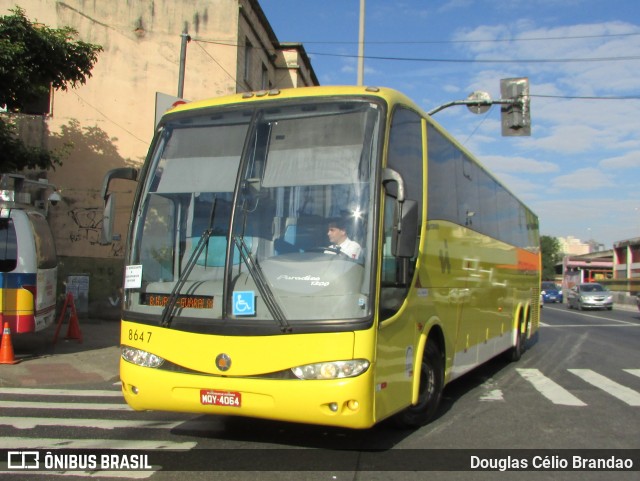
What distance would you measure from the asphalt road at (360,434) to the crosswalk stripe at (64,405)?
0.01 m

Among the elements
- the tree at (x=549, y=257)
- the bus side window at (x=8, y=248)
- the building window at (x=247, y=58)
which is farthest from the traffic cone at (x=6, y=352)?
the tree at (x=549, y=257)

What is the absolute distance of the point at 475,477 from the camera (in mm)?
4770

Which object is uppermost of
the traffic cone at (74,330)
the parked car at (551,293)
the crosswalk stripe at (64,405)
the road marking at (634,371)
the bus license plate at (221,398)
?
the bus license plate at (221,398)

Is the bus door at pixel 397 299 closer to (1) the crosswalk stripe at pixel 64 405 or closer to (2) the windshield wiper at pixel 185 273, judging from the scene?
(2) the windshield wiper at pixel 185 273

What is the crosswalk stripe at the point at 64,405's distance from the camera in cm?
717

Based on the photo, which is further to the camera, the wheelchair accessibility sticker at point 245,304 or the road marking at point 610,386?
the road marking at point 610,386

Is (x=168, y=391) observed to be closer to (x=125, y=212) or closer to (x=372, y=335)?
(x=372, y=335)

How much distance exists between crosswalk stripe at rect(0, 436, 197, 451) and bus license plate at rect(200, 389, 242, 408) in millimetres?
808

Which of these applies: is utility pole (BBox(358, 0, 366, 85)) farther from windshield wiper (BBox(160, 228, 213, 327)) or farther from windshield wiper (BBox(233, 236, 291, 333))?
windshield wiper (BBox(233, 236, 291, 333))

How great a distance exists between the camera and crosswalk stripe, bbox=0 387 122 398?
26.5 feet

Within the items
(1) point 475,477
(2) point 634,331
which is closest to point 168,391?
(1) point 475,477

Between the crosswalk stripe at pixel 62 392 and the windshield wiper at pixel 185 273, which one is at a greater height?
the windshield wiper at pixel 185 273

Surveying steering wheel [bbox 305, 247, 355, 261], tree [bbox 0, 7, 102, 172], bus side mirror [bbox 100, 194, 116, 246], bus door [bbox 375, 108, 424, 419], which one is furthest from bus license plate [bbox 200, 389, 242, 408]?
tree [bbox 0, 7, 102, 172]

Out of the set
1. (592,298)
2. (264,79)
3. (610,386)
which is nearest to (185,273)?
(610,386)
